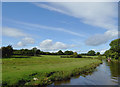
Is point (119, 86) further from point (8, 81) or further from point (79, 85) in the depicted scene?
point (8, 81)

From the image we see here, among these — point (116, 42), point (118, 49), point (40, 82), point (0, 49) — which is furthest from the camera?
point (116, 42)

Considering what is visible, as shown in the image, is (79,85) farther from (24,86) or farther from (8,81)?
(8,81)

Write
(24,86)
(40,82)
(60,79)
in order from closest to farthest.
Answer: (24,86)
(40,82)
(60,79)

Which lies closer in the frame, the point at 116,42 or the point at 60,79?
the point at 60,79

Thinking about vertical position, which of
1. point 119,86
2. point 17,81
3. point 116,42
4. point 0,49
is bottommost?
point 119,86

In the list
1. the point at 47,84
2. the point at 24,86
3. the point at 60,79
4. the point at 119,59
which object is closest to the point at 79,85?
the point at 60,79

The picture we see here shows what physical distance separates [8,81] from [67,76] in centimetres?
1301

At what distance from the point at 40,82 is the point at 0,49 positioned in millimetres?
64940

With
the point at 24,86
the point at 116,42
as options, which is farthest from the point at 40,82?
the point at 116,42

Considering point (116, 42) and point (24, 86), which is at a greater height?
point (116, 42)

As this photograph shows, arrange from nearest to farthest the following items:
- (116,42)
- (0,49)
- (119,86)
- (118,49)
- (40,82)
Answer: (40,82) → (119,86) → (0,49) → (118,49) → (116,42)

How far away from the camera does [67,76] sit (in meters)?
25.2

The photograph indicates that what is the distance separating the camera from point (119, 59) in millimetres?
74812

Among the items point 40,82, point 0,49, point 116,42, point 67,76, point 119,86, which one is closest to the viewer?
point 40,82
